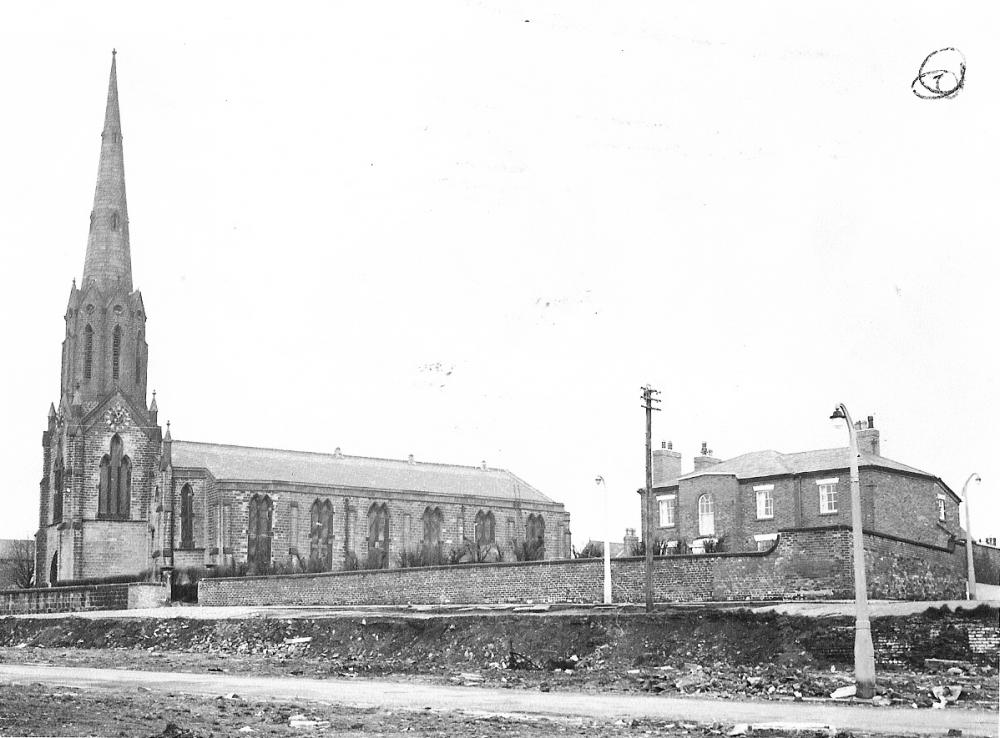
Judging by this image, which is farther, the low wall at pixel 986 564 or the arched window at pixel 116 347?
the arched window at pixel 116 347

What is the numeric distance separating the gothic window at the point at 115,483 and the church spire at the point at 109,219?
9950 millimetres

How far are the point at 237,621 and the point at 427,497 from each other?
39686mm

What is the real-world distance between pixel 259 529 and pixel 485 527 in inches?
652

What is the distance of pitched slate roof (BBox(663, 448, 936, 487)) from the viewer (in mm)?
47906

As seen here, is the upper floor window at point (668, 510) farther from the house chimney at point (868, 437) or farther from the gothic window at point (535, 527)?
the gothic window at point (535, 527)

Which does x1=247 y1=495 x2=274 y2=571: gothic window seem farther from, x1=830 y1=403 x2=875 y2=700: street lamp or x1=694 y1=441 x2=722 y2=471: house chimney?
x1=830 y1=403 x2=875 y2=700: street lamp

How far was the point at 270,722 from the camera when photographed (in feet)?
52.1

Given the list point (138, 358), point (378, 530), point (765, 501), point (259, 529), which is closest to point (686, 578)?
point (765, 501)

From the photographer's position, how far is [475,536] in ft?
255

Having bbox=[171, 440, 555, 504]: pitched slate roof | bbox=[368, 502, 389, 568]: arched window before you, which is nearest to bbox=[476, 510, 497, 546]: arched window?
bbox=[171, 440, 555, 504]: pitched slate roof

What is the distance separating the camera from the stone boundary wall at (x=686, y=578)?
1243 inches

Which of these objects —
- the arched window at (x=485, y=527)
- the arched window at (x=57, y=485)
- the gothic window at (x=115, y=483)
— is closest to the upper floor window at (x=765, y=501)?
the arched window at (x=485, y=527)

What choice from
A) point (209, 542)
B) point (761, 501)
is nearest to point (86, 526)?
point (209, 542)

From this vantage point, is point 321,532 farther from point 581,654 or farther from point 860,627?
point 860,627
